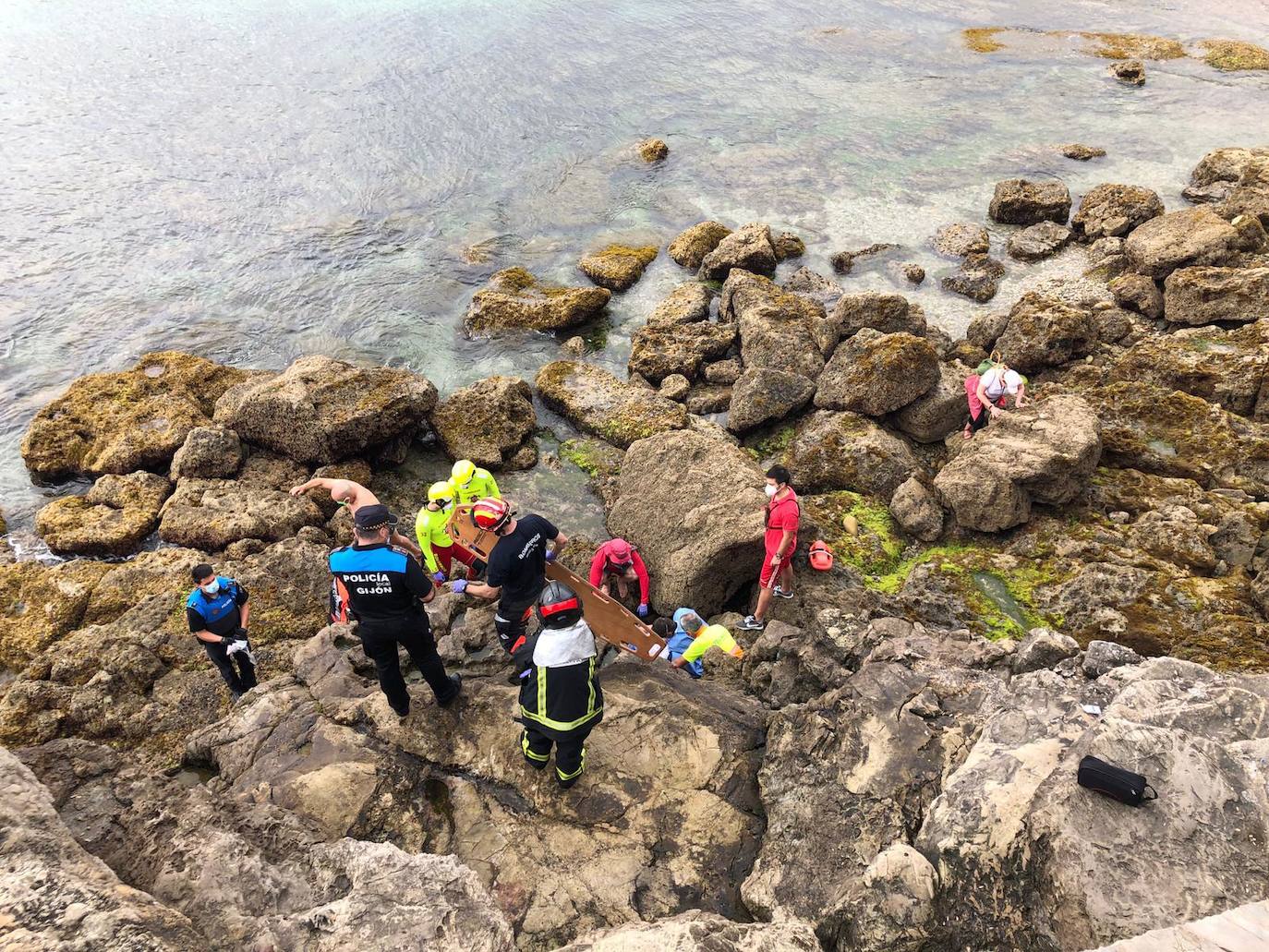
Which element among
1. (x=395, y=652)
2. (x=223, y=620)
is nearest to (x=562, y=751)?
(x=395, y=652)

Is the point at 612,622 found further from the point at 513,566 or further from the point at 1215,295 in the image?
the point at 1215,295

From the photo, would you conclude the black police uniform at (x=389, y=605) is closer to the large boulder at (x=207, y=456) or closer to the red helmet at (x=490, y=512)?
the red helmet at (x=490, y=512)

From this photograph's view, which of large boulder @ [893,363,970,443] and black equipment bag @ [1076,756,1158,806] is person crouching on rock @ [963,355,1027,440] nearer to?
large boulder @ [893,363,970,443]

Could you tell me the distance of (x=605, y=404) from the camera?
1705cm

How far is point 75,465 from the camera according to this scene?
16.4 meters

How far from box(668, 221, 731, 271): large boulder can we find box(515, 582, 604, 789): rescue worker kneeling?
60.3ft

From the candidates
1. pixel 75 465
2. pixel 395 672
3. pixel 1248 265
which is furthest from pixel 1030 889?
pixel 75 465

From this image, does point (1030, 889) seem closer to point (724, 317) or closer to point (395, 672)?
point (395, 672)

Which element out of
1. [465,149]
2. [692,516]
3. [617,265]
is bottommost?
[692,516]

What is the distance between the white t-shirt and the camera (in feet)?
44.1

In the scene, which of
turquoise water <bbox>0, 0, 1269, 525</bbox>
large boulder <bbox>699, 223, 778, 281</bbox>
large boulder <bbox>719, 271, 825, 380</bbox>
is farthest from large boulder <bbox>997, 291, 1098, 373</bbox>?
large boulder <bbox>699, 223, 778, 281</bbox>

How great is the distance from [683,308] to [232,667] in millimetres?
14410

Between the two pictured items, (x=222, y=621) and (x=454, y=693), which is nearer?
(x=454, y=693)

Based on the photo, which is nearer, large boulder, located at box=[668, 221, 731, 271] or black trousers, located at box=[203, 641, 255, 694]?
black trousers, located at box=[203, 641, 255, 694]
